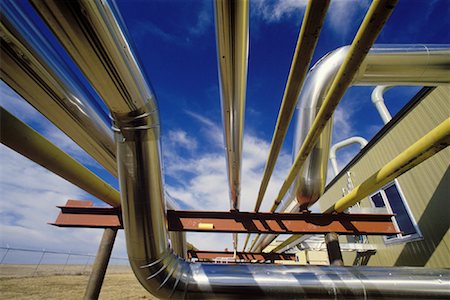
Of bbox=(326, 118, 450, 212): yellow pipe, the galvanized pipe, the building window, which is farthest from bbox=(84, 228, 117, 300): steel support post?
the building window

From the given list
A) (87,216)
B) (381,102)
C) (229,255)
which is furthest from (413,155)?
(229,255)

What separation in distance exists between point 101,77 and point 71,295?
1147 centimetres

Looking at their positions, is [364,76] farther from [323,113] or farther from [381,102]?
[381,102]

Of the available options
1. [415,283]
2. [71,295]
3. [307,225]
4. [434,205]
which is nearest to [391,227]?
[415,283]

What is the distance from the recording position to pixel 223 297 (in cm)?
193

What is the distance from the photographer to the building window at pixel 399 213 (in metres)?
3.58

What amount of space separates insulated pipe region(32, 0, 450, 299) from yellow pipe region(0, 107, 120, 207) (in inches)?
12.7

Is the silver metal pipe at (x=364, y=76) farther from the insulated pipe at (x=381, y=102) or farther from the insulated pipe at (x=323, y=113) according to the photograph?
the insulated pipe at (x=381, y=102)

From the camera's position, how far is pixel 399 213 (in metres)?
3.94

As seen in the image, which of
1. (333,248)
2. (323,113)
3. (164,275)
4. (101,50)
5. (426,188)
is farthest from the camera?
(426,188)

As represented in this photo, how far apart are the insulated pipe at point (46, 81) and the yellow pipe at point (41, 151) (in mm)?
121

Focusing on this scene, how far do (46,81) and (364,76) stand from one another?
2519mm

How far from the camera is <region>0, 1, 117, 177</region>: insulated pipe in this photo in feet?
2.61

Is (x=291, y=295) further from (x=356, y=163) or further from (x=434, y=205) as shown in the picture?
(x=356, y=163)
